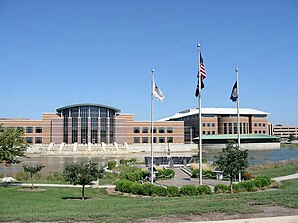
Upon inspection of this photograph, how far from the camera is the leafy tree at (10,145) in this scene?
2391cm

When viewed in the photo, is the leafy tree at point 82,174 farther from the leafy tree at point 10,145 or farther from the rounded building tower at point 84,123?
the rounded building tower at point 84,123

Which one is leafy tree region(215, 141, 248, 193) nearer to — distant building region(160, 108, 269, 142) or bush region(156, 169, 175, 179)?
bush region(156, 169, 175, 179)

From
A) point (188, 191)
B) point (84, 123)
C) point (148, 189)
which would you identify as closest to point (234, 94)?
point (188, 191)

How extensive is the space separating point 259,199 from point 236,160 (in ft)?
28.9

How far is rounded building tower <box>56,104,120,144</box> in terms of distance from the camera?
318ft

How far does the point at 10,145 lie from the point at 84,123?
73533 mm

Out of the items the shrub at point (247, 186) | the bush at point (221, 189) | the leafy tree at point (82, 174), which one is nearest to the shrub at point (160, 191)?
the bush at point (221, 189)

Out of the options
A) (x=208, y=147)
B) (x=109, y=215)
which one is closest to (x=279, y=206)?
(x=109, y=215)

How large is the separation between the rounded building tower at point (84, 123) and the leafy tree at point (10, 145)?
236ft

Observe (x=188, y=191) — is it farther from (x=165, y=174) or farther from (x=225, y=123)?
(x=225, y=123)

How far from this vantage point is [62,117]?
9844cm

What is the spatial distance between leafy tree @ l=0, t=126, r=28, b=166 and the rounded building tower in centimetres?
7185

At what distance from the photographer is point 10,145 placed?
79.9 ft

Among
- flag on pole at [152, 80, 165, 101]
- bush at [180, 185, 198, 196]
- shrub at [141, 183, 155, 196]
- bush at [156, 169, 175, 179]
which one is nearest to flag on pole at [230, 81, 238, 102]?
flag on pole at [152, 80, 165, 101]
